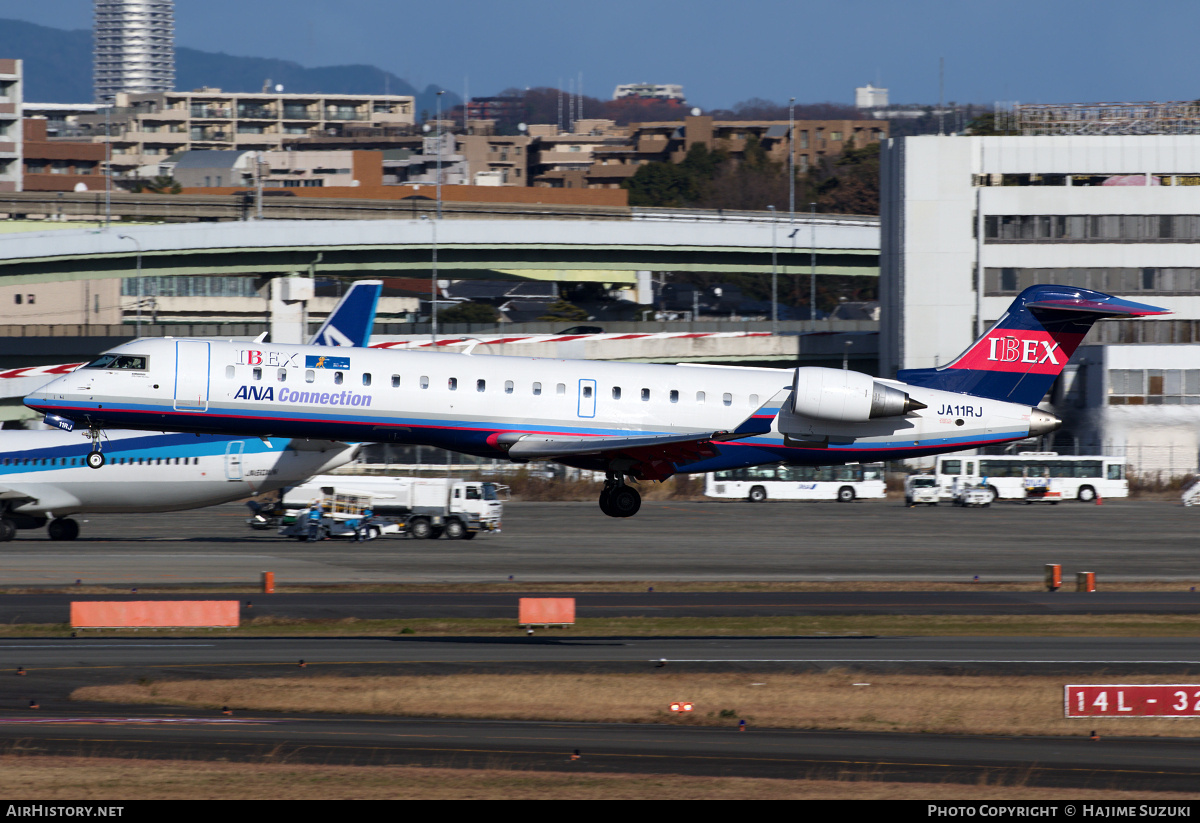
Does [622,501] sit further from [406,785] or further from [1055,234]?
[1055,234]

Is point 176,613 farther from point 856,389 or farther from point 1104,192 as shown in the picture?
point 1104,192

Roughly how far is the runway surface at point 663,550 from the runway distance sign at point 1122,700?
23804 millimetres

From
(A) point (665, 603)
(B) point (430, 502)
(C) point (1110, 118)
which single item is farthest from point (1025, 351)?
(C) point (1110, 118)

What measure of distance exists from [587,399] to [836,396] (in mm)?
6565

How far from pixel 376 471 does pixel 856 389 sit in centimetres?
5568

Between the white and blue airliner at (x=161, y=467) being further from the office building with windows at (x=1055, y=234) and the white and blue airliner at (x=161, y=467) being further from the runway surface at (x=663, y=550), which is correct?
the office building with windows at (x=1055, y=234)

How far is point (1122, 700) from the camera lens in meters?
29.8

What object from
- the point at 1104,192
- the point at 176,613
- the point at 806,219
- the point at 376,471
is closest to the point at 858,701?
the point at 176,613

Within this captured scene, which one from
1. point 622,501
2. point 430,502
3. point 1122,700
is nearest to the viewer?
point 1122,700

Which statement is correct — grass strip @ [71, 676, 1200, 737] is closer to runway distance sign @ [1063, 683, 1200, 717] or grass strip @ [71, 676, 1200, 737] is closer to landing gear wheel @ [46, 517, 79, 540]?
runway distance sign @ [1063, 683, 1200, 717]

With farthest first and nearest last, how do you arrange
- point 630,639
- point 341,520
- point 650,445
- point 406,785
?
point 341,520
point 630,639
point 650,445
point 406,785

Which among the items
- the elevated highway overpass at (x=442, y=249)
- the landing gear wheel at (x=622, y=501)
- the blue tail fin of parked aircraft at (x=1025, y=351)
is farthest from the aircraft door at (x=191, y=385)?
the elevated highway overpass at (x=442, y=249)

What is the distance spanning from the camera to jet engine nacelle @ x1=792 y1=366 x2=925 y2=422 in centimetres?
3556

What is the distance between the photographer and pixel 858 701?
32750mm
